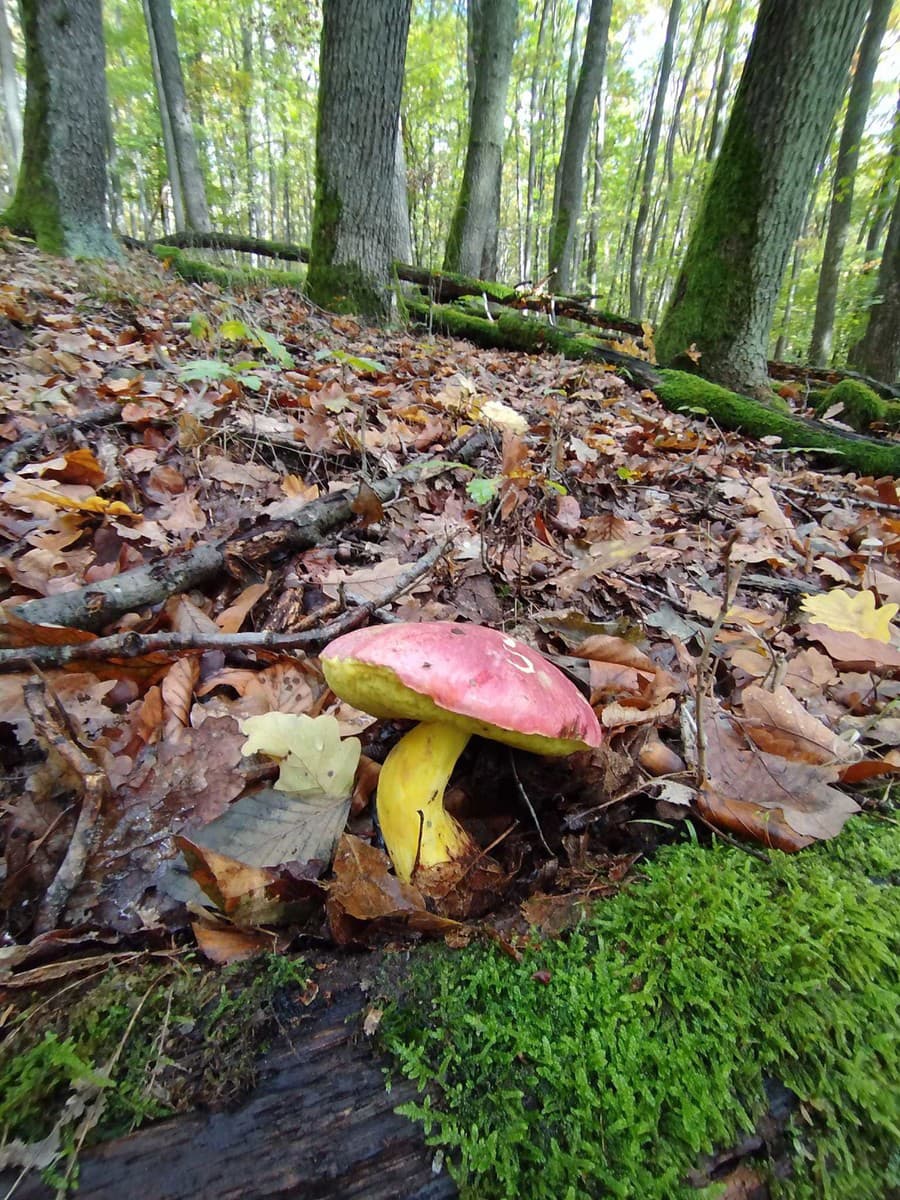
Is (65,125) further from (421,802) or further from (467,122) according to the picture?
(467,122)

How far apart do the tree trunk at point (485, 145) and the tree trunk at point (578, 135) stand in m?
1.72

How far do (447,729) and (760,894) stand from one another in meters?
0.63

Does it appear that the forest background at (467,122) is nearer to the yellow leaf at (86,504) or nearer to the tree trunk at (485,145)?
the tree trunk at (485,145)

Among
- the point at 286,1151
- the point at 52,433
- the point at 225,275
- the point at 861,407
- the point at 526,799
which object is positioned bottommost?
the point at 286,1151

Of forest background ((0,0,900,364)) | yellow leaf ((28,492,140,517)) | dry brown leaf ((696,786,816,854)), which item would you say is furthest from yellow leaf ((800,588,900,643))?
forest background ((0,0,900,364))

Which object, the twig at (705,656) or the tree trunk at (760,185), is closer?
the twig at (705,656)

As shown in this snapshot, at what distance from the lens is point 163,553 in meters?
1.97

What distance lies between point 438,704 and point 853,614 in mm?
1114

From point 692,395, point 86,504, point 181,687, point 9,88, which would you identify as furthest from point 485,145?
point 9,88

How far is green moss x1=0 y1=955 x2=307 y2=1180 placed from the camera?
0.73 metres

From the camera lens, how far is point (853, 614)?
1.46 m

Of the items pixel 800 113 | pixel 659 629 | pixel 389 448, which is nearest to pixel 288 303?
pixel 389 448

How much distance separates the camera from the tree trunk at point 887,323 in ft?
Result: 25.4

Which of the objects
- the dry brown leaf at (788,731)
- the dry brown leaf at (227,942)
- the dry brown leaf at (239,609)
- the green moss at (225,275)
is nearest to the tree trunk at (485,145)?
the green moss at (225,275)
